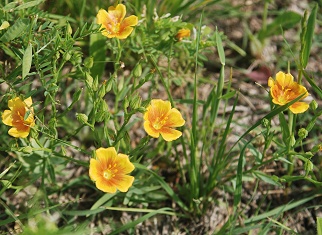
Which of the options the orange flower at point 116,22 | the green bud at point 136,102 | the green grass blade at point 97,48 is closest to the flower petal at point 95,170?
the green bud at point 136,102

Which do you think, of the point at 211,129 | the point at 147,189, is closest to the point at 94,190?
the point at 147,189

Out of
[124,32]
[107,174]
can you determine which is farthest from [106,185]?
[124,32]

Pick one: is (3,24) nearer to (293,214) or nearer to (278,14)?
(293,214)

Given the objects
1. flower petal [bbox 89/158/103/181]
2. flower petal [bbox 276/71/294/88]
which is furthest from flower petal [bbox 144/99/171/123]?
flower petal [bbox 276/71/294/88]

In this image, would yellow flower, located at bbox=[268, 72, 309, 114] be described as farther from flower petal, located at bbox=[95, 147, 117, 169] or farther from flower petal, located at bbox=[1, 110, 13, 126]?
flower petal, located at bbox=[1, 110, 13, 126]

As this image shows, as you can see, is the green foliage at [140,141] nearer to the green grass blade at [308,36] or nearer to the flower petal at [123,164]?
the green grass blade at [308,36]

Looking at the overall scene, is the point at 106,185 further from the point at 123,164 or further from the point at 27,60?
the point at 27,60
